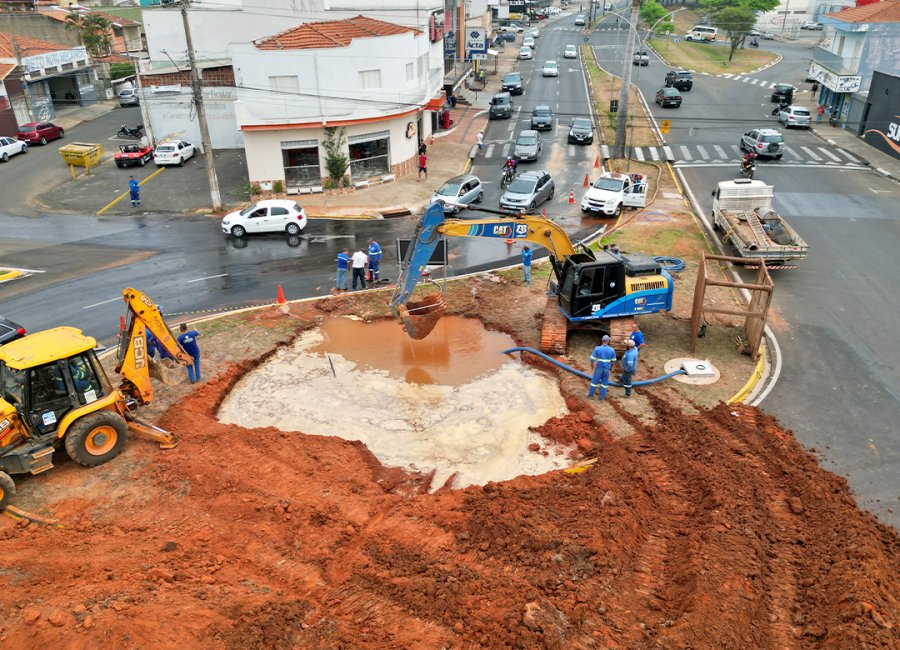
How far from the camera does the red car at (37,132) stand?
156 ft

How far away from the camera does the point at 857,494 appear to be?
1442 centimetres

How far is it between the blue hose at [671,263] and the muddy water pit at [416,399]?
7.67 metres

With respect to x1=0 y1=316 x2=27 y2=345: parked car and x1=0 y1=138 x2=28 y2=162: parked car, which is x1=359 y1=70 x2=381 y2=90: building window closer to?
x1=0 y1=316 x2=27 y2=345: parked car

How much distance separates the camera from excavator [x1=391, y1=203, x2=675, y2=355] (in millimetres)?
19703

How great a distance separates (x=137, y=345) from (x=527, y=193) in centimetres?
2165

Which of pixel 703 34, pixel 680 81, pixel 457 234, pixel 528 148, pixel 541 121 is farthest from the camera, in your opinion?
pixel 703 34

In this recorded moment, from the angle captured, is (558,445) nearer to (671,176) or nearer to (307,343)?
(307,343)

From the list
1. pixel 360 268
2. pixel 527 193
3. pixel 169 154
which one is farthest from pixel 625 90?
pixel 169 154

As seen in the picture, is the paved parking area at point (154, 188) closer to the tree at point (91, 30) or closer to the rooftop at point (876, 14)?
the tree at point (91, 30)

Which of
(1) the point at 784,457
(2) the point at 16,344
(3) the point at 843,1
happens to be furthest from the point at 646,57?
(2) the point at 16,344

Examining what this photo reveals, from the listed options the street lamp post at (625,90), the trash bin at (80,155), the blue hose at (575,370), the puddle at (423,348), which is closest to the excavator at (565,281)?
the blue hose at (575,370)

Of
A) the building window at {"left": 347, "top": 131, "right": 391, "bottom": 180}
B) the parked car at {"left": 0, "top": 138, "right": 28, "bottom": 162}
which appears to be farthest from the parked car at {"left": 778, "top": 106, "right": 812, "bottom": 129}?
the parked car at {"left": 0, "top": 138, "right": 28, "bottom": 162}

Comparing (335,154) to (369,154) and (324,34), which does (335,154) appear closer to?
(369,154)

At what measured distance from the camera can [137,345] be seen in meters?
15.7
